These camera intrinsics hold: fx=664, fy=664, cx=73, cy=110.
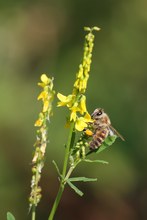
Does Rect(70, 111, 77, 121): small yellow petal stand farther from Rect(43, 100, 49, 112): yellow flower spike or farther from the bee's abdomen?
the bee's abdomen

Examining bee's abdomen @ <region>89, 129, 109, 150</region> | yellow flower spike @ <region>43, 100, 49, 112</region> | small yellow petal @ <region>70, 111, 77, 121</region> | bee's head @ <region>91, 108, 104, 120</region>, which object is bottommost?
bee's abdomen @ <region>89, 129, 109, 150</region>

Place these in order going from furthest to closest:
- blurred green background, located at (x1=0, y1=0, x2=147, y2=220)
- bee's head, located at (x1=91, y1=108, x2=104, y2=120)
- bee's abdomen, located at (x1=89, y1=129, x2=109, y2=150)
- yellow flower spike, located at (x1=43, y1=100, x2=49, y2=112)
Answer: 1. blurred green background, located at (x1=0, y1=0, x2=147, y2=220)
2. bee's head, located at (x1=91, y1=108, x2=104, y2=120)
3. bee's abdomen, located at (x1=89, y1=129, x2=109, y2=150)
4. yellow flower spike, located at (x1=43, y1=100, x2=49, y2=112)

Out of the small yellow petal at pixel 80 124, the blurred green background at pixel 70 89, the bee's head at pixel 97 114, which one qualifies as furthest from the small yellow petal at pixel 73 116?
the blurred green background at pixel 70 89

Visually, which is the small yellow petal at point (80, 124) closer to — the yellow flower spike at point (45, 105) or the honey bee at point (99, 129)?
the yellow flower spike at point (45, 105)

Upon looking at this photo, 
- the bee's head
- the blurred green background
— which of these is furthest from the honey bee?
the blurred green background

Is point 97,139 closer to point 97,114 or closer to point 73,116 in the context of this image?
point 97,114

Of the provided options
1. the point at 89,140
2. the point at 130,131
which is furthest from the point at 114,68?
the point at 89,140

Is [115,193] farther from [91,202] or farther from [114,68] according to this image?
[114,68]
